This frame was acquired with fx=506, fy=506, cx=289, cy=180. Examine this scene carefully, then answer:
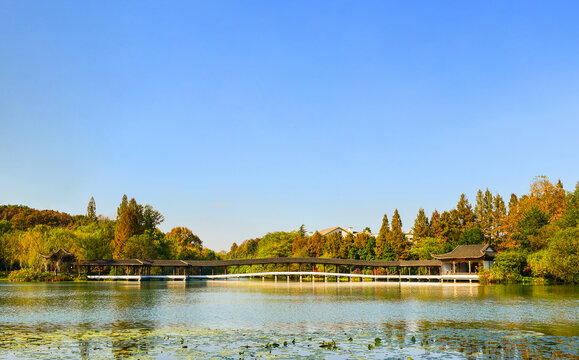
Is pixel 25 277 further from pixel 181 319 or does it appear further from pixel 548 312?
pixel 548 312

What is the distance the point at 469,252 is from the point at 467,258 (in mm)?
842

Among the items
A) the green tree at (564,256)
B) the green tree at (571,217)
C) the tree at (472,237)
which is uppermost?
the green tree at (571,217)

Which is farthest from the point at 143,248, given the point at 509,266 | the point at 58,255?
the point at 509,266

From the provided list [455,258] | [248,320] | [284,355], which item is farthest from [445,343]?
[455,258]

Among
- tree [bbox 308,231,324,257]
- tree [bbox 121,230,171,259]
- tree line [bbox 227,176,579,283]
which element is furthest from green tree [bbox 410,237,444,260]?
tree [bbox 121,230,171,259]

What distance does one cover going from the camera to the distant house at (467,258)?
64688 mm

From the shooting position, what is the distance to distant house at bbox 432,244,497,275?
64688 millimetres

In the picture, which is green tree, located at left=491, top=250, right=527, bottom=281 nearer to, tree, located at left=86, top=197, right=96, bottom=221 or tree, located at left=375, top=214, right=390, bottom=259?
tree, located at left=375, top=214, right=390, bottom=259

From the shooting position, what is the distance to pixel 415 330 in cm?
1911

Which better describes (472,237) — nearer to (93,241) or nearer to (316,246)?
(316,246)

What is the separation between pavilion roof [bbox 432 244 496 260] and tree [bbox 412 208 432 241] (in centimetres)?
1145

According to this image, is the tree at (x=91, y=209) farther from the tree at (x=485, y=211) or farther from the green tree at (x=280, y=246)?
the tree at (x=485, y=211)

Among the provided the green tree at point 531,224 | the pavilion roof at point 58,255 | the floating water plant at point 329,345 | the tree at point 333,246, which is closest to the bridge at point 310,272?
the pavilion roof at point 58,255

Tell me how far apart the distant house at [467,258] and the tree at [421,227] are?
445 inches
